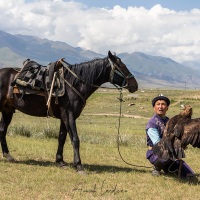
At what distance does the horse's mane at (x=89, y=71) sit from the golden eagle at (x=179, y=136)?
2.39 meters

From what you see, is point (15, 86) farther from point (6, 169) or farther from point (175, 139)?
point (175, 139)

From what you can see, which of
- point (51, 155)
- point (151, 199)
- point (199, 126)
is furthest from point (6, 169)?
point (199, 126)

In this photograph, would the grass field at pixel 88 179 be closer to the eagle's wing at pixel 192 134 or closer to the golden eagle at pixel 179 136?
the golden eagle at pixel 179 136

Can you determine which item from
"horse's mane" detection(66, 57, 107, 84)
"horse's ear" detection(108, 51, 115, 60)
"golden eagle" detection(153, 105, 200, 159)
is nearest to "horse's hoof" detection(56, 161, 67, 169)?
"horse's mane" detection(66, 57, 107, 84)

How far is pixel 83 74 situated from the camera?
8.45m

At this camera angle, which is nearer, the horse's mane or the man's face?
the man's face

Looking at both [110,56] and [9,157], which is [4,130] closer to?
[9,157]

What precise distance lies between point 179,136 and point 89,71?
2.87 meters

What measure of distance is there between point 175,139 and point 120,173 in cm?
197

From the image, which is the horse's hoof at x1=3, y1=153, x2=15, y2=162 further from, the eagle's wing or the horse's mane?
the eagle's wing

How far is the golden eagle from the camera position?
659 centimetres

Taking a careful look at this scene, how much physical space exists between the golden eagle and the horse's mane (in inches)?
94.0

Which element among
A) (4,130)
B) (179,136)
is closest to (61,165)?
(4,130)

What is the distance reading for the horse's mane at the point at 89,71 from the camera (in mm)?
8414
